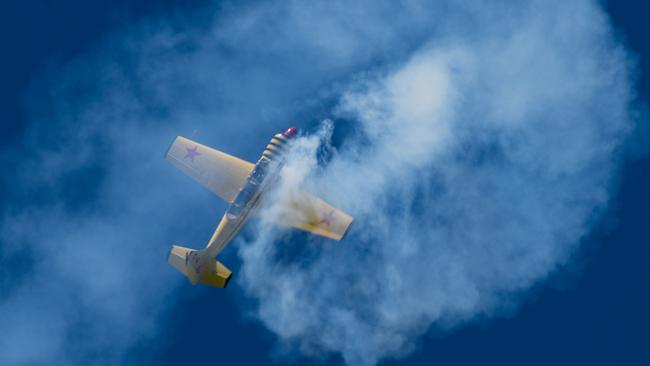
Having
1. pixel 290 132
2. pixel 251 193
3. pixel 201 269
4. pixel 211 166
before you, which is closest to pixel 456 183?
pixel 290 132

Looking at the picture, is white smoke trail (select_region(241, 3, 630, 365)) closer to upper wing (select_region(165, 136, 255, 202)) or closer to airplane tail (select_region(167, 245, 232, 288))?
airplane tail (select_region(167, 245, 232, 288))

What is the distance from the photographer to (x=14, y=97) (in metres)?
83.1

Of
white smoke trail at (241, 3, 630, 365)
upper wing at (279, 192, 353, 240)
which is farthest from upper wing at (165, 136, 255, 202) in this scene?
white smoke trail at (241, 3, 630, 365)

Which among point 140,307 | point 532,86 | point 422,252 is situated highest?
point 532,86

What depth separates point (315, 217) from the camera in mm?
77688

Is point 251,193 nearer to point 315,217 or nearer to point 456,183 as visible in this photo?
point 315,217

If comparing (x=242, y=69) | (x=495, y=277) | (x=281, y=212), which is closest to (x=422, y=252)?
(x=495, y=277)

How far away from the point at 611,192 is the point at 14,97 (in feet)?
194

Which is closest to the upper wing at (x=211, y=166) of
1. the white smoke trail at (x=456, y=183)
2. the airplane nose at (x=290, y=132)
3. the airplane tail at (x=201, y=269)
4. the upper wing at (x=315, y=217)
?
the airplane nose at (x=290, y=132)

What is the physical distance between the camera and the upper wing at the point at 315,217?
77250mm

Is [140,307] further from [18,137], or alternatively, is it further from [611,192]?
[611,192]

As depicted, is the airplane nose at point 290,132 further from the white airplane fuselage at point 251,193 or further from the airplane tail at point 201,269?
the airplane tail at point 201,269

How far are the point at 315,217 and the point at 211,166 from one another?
11638 mm

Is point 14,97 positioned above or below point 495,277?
above
